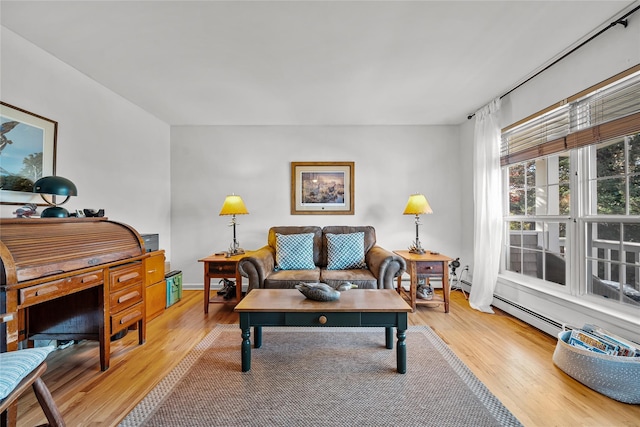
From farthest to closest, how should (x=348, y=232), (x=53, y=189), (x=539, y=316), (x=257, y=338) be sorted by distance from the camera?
(x=348, y=232), (x=539, y=316), (x=257, y=338), (x=53, y=189)

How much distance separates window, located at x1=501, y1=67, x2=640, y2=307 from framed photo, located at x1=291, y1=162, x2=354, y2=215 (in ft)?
6.53

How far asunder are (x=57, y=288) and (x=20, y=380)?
0.61 m

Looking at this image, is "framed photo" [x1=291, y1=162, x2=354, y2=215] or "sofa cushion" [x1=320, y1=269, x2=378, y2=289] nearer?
"sofa cushion" [x1=320, y1=269, x2=378, y2=289]

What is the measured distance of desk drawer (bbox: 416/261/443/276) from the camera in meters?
3.07

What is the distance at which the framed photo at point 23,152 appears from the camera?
1.89m

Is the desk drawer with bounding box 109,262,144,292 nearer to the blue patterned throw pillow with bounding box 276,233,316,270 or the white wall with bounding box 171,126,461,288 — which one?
the blue patterned throw pillow with bounding box 276,233,316,270

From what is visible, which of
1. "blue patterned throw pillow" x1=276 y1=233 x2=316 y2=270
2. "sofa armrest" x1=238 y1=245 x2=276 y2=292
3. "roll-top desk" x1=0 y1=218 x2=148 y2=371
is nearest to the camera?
"roll-top desk" x1=0 y1=218 x2=148 y2=371

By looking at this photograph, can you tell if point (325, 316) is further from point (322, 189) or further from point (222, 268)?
point (322, 189)

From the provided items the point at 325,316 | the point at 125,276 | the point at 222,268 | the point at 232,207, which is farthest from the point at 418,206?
the point at 125,276

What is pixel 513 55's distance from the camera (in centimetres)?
221

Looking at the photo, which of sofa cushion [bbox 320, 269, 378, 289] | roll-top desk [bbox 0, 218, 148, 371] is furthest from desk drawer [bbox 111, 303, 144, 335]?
sofa cushion [bbox 320, 269, 378, 289]

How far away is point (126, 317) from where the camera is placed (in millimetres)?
2066

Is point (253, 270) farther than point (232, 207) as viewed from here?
No

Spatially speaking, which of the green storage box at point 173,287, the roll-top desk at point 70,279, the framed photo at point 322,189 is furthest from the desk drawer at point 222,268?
the framed photo at point 322,189
